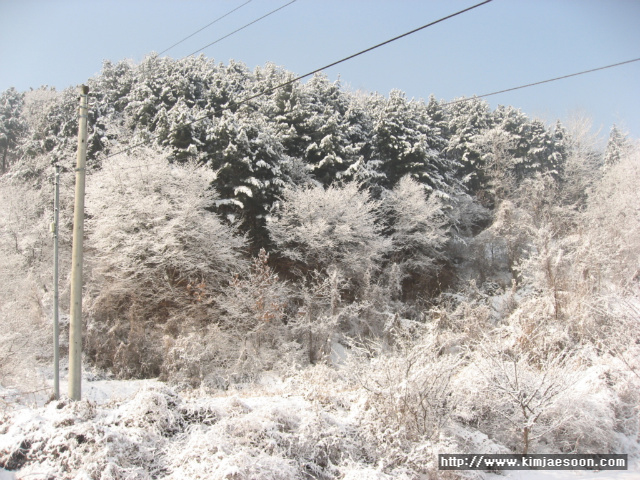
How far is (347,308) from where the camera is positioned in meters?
16.5

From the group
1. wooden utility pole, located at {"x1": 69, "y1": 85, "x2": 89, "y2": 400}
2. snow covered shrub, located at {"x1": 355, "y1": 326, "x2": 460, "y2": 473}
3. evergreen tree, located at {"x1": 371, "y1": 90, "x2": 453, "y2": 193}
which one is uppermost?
evergreen tree, located at {"x1": 371, "y1": 90, "x2": 453, "y2": 193}

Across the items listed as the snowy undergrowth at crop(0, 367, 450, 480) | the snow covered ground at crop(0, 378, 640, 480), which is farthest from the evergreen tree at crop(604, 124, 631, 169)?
the snowy undergrowth at crop(0, 367, 450, 480)

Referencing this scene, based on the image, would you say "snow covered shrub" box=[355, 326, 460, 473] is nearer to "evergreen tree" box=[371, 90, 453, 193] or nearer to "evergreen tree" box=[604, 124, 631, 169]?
"evergreen tree" box=[371, 90, 453, 193]

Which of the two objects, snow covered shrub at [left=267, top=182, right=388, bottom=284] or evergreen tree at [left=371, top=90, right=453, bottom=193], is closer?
snow covered shrub at [left=267, top=182, right=388, bottom=284]

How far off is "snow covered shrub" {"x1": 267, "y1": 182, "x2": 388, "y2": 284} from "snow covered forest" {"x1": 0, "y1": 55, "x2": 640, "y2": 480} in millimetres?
157

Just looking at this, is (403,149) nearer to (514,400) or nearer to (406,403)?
Answer: (514,400)

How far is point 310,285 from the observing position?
18406 mm

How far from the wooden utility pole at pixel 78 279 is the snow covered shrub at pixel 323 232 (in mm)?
12437

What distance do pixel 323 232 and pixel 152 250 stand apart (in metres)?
7.96

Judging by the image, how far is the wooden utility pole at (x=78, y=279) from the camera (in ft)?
18.7

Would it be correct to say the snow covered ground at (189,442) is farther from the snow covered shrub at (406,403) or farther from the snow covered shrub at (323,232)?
the snow covered shrub at (323,232)

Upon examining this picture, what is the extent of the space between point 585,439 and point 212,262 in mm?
14048

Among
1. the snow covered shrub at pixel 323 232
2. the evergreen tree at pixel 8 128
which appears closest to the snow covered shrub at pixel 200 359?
the snow covered shrub at pixel 323 232

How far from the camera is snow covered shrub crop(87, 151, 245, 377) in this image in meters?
14.7
